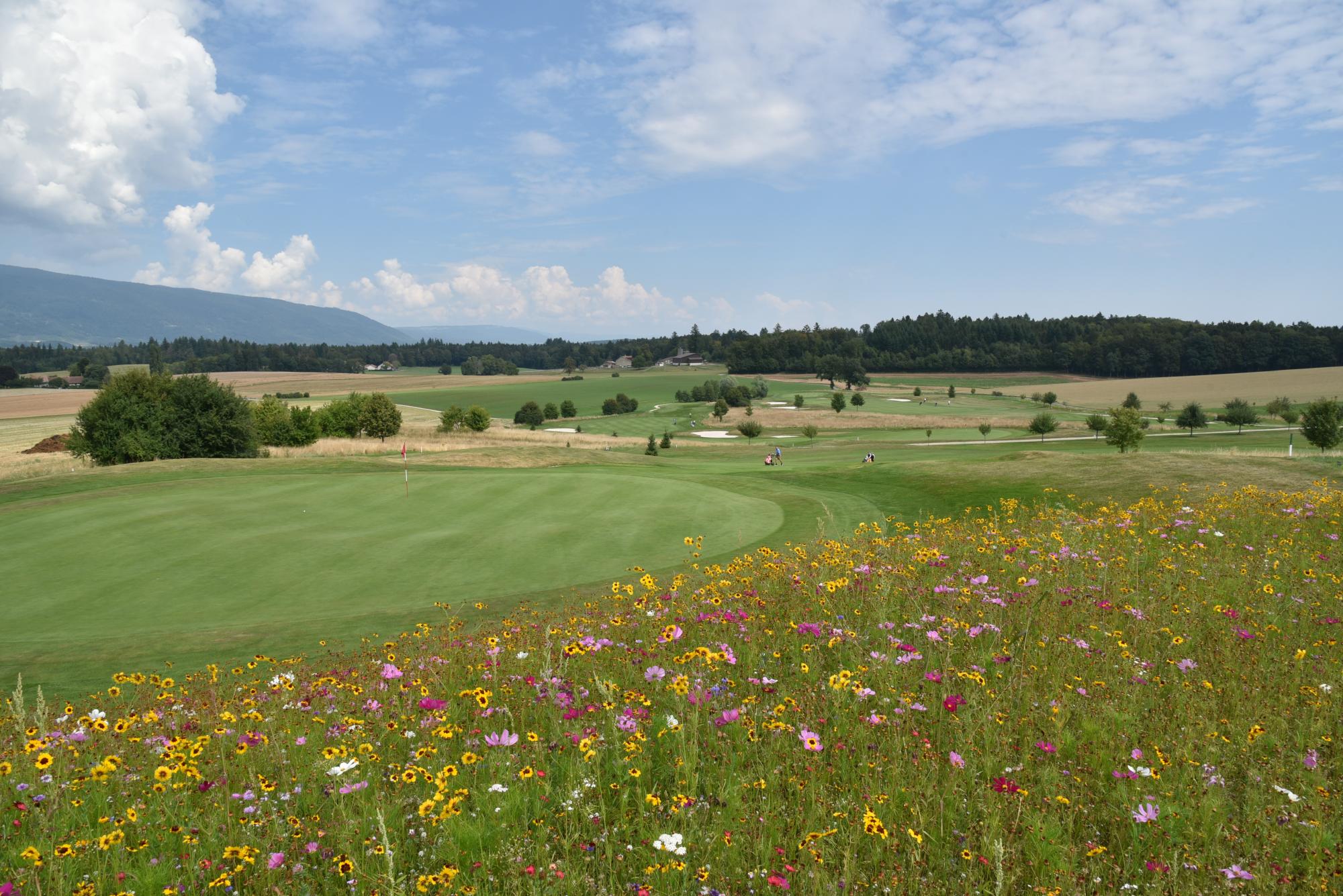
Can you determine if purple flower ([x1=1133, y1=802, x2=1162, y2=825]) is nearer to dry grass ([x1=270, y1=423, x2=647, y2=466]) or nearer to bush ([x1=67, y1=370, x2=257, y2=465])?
dry grass ([x1=270, y1=423, x2=647, y2=466])

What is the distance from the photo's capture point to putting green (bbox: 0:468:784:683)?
37.0ft

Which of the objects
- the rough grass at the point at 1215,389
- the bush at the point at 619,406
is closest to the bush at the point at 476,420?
the bush at the point at 619,406

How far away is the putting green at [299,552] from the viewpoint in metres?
11.3

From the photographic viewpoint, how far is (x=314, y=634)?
1088 centimetres

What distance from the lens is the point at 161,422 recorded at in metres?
43.0

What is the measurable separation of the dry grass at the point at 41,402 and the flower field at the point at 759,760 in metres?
82.4

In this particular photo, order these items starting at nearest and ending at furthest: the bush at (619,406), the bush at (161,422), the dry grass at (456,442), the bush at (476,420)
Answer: the bush at (161,422)
the dry grass at (456,442)
the bush at (476,420)
the bush at (619,406)

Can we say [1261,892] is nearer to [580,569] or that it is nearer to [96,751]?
[96,751]

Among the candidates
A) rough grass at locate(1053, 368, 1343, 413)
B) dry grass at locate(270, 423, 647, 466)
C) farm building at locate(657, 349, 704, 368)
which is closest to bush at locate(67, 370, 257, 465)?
dry grass at locate(270, 423, 647, 466)

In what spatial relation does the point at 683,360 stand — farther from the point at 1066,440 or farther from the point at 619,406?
the point at 1066,440

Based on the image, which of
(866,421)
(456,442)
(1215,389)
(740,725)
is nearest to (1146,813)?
(740,725)

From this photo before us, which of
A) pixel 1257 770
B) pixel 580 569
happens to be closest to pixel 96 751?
pixel 1257 770

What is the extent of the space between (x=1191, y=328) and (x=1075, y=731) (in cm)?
15325

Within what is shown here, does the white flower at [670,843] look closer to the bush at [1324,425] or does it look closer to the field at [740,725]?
the field at [740,725]
